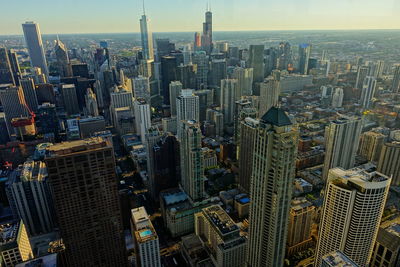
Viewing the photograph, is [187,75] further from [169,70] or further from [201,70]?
[201,70]

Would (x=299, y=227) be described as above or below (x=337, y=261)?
below

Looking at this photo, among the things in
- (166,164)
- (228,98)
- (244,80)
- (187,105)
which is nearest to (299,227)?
(166,164)

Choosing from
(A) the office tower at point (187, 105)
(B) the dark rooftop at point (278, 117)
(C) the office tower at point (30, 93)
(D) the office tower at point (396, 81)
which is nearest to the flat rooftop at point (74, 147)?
(B) the dark rooftop at point (278, 117)

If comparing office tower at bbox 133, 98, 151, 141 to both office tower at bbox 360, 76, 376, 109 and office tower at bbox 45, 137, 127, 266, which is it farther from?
office tower at bbox 360, 76, 376, 109

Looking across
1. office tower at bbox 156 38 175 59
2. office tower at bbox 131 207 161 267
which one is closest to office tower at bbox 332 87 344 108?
office tower at bbox 131 207 161 267

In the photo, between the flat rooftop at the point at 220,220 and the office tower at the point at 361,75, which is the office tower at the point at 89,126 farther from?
the office tower at the point at 361,75

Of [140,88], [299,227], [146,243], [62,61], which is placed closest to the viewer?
[146,243]

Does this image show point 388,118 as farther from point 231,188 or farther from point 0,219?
point 0,219
